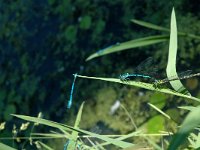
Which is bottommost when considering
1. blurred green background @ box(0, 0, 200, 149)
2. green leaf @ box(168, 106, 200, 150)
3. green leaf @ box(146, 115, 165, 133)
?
green leaf @ box(168, 106, 200, 150)

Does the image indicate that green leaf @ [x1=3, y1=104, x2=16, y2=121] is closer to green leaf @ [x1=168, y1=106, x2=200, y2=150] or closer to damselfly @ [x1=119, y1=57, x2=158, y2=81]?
damselfly @ [x1=119, y1=57, x2=158, y2=81]

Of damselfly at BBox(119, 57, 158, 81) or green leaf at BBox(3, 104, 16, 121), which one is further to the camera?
green leaf at BBox(3, 104, 16, 121)

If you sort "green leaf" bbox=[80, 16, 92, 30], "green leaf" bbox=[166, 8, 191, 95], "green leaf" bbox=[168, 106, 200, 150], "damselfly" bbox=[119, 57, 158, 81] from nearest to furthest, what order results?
"green leaf" bbox=[168, 106, 200, 150], "green leaf" bbox=[166, 8, 191, 95], "damselfly" bbox=[119, 57, 158, 81], "green leaf" bbox=[80, 16, 92, 30]

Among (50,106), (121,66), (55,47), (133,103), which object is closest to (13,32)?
(55,47)

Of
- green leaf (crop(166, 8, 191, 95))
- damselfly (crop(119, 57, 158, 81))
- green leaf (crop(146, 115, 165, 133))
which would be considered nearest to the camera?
green leaf (crop(166, 8, 191, 95))

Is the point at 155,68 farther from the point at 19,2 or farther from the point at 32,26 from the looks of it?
the point at 19,2

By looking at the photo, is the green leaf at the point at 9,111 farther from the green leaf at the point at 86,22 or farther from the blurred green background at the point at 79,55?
the green leaf at the point at 86,22

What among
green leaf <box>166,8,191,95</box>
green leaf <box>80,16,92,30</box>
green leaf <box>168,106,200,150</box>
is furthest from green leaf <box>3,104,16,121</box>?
green leaf <box>168,106,200,150</box>

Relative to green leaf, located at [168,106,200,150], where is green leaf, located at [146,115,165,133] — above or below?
above

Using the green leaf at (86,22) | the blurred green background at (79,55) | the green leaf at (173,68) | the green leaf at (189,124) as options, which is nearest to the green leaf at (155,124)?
the blurred green background at (79,55)
